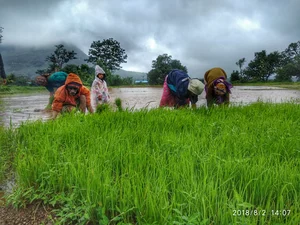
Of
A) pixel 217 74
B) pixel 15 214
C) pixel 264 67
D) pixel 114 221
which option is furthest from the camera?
pixel 264 67

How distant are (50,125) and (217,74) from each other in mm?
3268

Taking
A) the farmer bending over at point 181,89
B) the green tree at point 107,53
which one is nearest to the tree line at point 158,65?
the green tree at point 107,53

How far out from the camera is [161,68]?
89.8 feet

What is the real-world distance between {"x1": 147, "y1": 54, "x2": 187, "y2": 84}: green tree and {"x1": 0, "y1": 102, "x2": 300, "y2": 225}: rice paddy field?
22.7 m

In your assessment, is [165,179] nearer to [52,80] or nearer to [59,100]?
[59,100]

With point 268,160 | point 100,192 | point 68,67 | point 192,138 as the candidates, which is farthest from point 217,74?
point 68,67

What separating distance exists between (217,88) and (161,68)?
23091 millimetres

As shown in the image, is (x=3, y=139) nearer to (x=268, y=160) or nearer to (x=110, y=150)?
(x=110, y=150)

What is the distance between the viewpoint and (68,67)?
2825 centimetres

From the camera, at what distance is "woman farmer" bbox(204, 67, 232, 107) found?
185 inches

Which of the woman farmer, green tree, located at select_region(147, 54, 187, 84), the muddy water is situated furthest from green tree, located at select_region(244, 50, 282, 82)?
the woman farmer

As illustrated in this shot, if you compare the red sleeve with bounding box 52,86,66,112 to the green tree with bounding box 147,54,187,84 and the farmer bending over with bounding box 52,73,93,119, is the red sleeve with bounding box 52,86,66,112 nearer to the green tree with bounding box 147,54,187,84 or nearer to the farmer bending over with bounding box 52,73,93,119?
the farmer bending over with bounding box 52,73,93,119

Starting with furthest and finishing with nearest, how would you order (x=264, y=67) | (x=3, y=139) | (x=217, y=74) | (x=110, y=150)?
(x=264, y=67) → (x=217, y=74) → (x=3, y=139) → (x=110, y=150)

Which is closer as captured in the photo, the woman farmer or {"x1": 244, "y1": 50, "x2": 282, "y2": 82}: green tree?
the woman farmer
